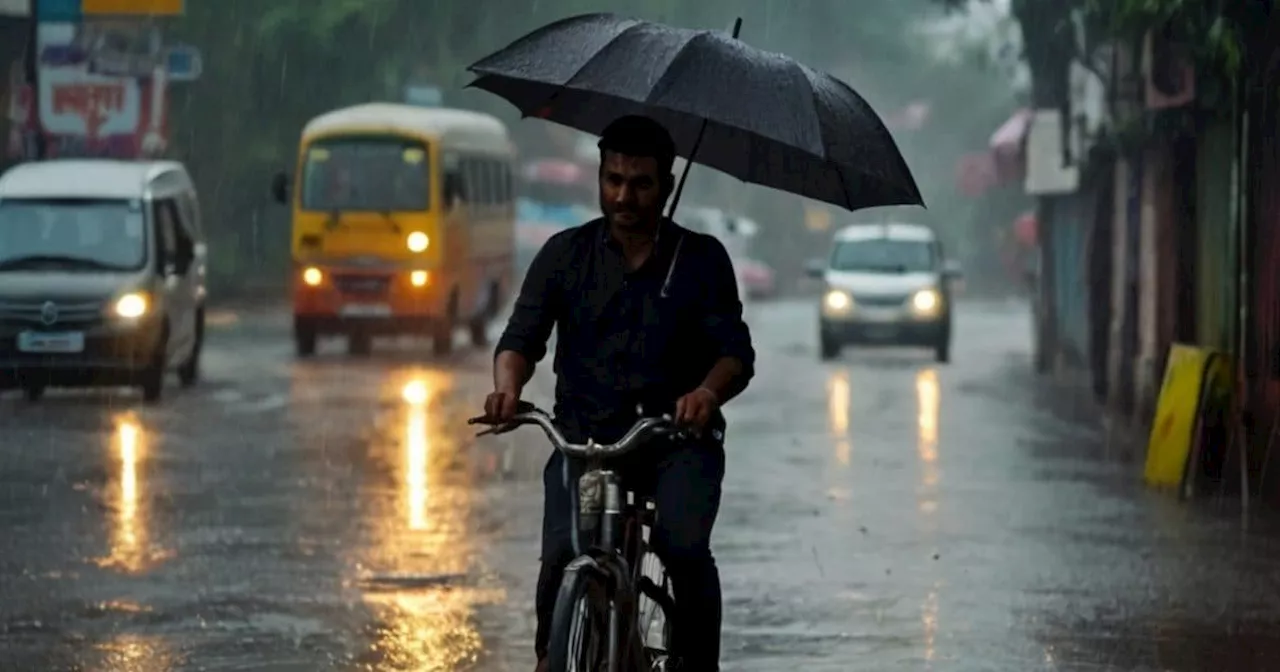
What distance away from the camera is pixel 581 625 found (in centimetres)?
607

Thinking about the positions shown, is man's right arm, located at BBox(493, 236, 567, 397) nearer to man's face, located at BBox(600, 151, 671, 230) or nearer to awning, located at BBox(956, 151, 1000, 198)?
man's face, located at BBox(600, 151, 671, 230)

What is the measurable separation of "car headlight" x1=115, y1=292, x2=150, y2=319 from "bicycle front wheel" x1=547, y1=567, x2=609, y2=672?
17.1 meters

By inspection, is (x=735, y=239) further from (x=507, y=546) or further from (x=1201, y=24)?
(x=507, y=546)

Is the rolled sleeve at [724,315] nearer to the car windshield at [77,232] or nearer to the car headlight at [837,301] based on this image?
the car windshield at [77,232]

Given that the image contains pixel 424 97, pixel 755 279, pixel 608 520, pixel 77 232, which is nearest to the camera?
pixel 608 520

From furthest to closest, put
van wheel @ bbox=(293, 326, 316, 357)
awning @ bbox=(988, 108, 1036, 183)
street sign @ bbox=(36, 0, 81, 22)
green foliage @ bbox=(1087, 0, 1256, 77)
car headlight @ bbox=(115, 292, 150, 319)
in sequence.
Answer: awning @ bbox=(988, 108, 1036, 183) < van wheel @ bbox=(293, 326, 316, 357) < street sign @ bbox=(36, 0, 81, 22) < car headlight @ bbox=(115, 292, 150, 319) < green foliage @ bbox=(1087, 0, 1256, 77)

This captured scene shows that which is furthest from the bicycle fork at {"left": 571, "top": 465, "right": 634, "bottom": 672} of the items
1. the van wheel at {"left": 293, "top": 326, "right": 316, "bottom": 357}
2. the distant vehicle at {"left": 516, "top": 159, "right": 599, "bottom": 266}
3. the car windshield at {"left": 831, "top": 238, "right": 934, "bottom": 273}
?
the distant vehicle at {"left": 516, "top": 159, "right": 599, "bottom": 266}

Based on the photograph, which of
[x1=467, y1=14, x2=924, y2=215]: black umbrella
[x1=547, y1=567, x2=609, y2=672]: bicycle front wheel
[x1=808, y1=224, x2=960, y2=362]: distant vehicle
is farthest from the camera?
[x1=808, y1=224, x2=960, y2=362]: distant vehicle

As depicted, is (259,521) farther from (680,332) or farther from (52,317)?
(52,317)

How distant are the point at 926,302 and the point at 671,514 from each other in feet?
90.1

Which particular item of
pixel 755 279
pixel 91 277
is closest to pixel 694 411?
pixel 91 277

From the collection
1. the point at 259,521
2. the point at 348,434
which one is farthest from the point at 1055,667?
the point at 348,434

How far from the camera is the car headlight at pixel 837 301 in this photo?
3356 cm

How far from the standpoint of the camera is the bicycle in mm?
6023
